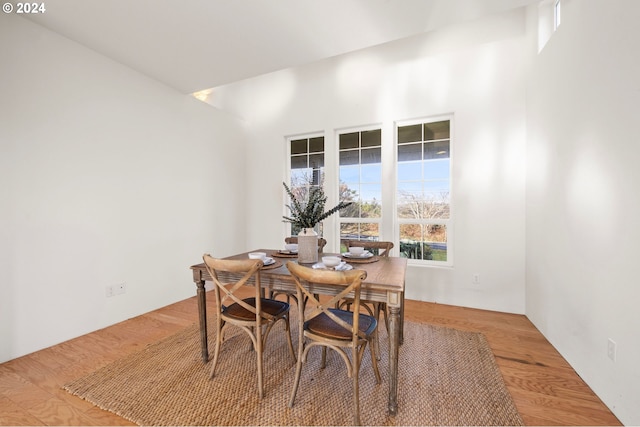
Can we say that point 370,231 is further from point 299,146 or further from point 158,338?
point 158,338

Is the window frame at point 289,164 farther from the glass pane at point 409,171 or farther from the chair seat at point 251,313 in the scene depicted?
the chair seat at point 251,313

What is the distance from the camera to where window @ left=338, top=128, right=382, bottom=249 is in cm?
370

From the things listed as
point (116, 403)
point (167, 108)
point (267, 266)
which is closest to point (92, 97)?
point (167, 108)

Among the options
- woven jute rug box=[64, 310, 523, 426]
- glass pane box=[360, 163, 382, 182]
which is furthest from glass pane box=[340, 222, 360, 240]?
woven jute rug box=[64, 310, 523, 426]

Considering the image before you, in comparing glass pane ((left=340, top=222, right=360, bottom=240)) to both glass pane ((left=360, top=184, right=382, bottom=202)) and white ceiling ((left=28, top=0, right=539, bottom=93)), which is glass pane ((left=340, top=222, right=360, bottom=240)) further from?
white ceiling ((left=28, top=0, right=539, bottom=93))

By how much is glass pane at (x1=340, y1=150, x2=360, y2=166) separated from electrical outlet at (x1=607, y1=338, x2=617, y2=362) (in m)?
2.92

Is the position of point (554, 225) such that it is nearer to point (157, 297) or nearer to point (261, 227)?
point (261, 227)

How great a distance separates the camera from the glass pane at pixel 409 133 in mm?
3477

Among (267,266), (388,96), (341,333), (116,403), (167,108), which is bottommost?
(116,403)

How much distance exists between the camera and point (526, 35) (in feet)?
9.37

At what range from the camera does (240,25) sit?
227 cm

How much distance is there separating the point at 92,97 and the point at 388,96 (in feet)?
10.7

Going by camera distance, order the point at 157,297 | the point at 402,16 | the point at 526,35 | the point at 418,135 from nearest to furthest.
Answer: the point at 402,16 → the point at 526,35 → the point at 157,297 → the point at 418,135

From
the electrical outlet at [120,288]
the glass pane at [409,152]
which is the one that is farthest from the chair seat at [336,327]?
the glass pane at [409,152]
